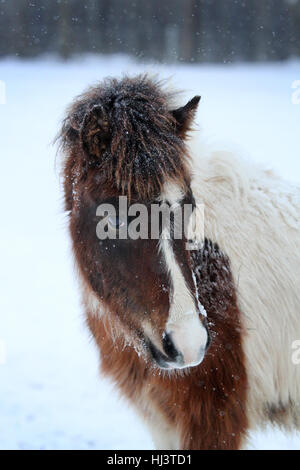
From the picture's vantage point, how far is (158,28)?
1934cm

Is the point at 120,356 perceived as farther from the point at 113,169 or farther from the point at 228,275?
the point at 113,169

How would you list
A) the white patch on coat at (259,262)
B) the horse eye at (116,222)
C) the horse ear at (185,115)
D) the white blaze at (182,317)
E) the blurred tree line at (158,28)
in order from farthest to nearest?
the blurred tree line at (158,28)
the white patch on coat at (259,262)
the horse ear at (185,115)
the horse eye at (116,222)
the white blaze at (182,317)

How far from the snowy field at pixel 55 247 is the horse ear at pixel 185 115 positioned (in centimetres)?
37

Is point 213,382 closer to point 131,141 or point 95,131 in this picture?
point 131,141

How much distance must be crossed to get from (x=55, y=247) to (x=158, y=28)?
15.4 metres

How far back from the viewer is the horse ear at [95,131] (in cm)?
201

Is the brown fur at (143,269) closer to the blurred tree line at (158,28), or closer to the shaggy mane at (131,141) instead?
the shaggy mane at (131,141)

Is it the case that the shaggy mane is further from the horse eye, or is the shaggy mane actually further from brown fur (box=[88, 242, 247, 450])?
brown fur (box=[88, 242, 247, 450])

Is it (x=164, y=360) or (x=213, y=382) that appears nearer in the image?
(x=164, y=360)

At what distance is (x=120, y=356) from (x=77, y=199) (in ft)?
3.19

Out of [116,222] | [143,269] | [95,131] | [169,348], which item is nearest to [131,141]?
[95,131]

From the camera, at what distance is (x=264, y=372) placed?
250 centimetres

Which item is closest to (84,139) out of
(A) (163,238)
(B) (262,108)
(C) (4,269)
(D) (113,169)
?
(D) (113,169)

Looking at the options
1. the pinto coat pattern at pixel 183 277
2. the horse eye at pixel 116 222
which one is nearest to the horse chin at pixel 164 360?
the pinto coat pattern at pixel 183 277
